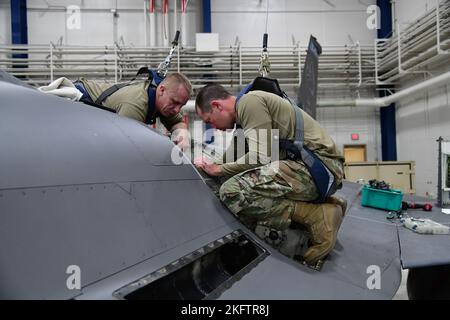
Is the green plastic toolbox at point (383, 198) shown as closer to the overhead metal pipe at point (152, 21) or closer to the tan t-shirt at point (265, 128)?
the tan t-shirt at point (265, 128)

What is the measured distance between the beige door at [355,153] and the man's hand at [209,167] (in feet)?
21.3

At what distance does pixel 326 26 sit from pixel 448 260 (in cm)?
703

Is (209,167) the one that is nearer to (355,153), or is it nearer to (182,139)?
(182,139)

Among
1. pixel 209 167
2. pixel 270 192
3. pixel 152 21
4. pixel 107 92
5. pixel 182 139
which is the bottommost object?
pixel 270 192

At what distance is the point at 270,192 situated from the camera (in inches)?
66.0

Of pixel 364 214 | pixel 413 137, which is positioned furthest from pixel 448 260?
pixel 413 137

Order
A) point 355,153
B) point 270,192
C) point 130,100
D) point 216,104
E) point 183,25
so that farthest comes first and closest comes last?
point 355,153 → point 183,25 → point 130,100 → point 216,104 → point 270,192

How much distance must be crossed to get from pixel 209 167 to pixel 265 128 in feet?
1.36

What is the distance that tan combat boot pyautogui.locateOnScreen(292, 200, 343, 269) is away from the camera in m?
1.74

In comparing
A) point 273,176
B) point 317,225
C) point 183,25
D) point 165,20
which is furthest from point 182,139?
point 183,25

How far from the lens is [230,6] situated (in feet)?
24.2

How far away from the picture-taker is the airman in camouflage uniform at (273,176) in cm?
168

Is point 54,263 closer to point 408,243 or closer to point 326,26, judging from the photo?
point 408,243

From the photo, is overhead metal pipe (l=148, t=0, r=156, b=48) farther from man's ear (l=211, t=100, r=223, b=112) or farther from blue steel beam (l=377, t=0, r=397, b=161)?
man's ear (l=211, t=100, r=223, b=112)
